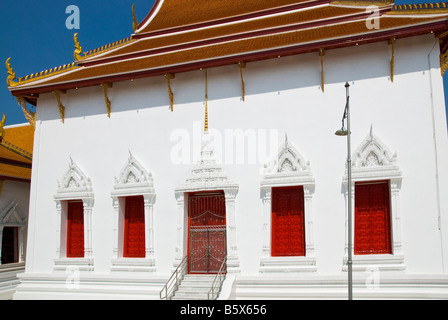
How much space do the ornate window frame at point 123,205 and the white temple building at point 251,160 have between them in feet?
0.16

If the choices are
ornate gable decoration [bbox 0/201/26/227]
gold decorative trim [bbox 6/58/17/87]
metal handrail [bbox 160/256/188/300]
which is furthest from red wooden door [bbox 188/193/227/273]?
ornate gable decoration [bbox 0/201/26/227]

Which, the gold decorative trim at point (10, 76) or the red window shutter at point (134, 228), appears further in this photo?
the gold decorative trim at point (10, 76)

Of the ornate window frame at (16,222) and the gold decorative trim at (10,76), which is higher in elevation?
the gold decorative trim at (10,76)

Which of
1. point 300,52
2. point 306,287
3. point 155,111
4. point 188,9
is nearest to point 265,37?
point 300,52

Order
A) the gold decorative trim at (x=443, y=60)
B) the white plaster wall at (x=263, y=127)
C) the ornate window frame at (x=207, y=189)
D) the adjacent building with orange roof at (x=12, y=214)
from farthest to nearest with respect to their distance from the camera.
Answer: the adjacent building with orange roof at (x=12, y=214) → the ornate window frame at (x=207, y=189) → the gold decorative trim at (x=443, y=60) → the white plaster wall at (x=263, y=127)

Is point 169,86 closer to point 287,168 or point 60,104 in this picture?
point 60,104

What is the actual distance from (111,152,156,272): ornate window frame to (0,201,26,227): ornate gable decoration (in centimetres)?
492

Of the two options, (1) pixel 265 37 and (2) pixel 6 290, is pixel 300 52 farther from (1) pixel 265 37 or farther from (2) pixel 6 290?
(2) pixel 6 290

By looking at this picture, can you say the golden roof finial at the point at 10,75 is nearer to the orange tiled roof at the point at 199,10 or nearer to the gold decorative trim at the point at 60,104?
the gold decorative trim at the point at 60,104

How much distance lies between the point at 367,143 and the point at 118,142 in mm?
5963

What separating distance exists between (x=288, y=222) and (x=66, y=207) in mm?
5836

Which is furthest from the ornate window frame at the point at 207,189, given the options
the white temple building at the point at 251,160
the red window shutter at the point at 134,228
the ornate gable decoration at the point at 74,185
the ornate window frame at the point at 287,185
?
the ornate gable decoration at the point at 74,185

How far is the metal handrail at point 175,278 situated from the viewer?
1001 cm

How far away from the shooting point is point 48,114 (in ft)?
41.7
